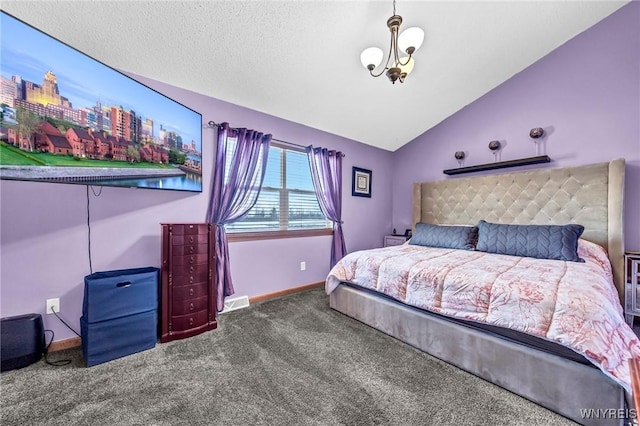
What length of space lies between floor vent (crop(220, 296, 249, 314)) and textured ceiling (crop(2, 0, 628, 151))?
230 centimetres

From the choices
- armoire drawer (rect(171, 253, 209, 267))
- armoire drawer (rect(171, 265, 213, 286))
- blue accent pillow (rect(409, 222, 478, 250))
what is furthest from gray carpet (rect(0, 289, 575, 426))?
blue accent pillow (rect(409, 222, 478, 250))

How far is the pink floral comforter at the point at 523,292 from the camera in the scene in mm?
1255

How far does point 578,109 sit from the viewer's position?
2799 millimetres

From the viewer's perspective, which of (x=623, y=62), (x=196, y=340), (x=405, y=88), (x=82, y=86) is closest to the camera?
(x=82, y=86)

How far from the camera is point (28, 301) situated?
6.11 feet

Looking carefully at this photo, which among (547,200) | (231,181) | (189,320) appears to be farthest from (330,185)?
(547,200)

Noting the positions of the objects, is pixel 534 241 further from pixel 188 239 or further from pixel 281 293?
pixel 188 239

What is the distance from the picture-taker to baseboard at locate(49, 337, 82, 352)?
6.39 ft

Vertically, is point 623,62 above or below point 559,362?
above

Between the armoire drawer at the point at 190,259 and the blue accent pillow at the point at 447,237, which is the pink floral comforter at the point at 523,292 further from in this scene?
the armoire drawer at the point at 190,259

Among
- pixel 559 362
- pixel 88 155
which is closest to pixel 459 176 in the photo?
pixel 559 362

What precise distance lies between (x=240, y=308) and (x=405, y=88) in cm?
335

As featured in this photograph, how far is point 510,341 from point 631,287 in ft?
6.56

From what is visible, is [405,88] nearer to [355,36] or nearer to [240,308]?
[355,36]
